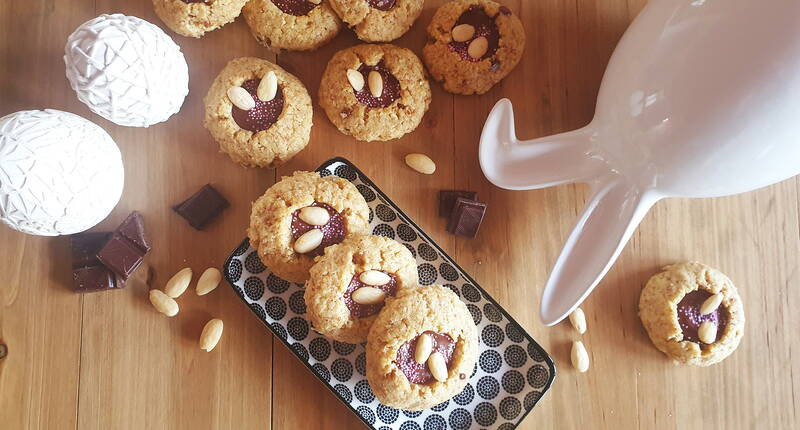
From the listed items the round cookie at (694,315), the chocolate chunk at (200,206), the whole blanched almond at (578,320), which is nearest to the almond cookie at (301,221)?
the chocolate chunk at (200,206)

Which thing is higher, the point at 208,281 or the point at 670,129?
the point at 670,129

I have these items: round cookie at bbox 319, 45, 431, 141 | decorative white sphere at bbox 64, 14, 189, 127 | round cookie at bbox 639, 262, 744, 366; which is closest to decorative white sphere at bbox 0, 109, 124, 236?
Result: decorative white sphere at bbox 64, 14, 189, 127

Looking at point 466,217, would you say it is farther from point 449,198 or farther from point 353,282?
point 353,282

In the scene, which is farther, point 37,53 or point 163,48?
point 37,53

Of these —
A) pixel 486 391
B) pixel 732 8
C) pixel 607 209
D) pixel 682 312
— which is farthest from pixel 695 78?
pixel 486 391

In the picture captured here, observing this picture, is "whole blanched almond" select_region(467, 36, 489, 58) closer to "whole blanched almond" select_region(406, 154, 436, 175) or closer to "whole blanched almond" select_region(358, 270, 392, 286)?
"whole blanched almond" select_region(406, 154, 436, 175)

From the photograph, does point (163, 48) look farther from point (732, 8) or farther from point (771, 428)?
point (771, 428)

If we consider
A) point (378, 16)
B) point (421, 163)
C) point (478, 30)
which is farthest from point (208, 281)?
point (478, 30)
